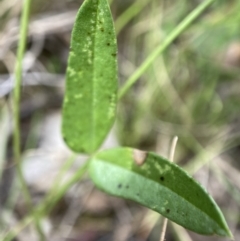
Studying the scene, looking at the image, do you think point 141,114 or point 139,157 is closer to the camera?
point 139,157

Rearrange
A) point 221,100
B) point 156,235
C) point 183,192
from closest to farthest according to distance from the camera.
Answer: point 183,192
point 156,235
point 221,100

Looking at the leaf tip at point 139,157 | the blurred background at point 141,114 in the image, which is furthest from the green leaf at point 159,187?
the blurred background at point 141,114

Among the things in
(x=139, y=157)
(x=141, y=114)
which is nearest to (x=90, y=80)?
(x=139, y=157)

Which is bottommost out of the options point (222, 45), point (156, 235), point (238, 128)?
point (156, 235)

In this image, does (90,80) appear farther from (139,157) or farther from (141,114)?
(141,114)

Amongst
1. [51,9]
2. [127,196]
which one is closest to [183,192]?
[127,196]

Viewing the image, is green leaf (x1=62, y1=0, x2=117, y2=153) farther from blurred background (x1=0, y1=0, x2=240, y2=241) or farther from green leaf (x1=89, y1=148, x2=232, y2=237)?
blurred background (x1=0, y1=0, x2=240, y2=241)

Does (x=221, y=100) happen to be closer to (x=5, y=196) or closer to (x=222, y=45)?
(x=222, y=45)
